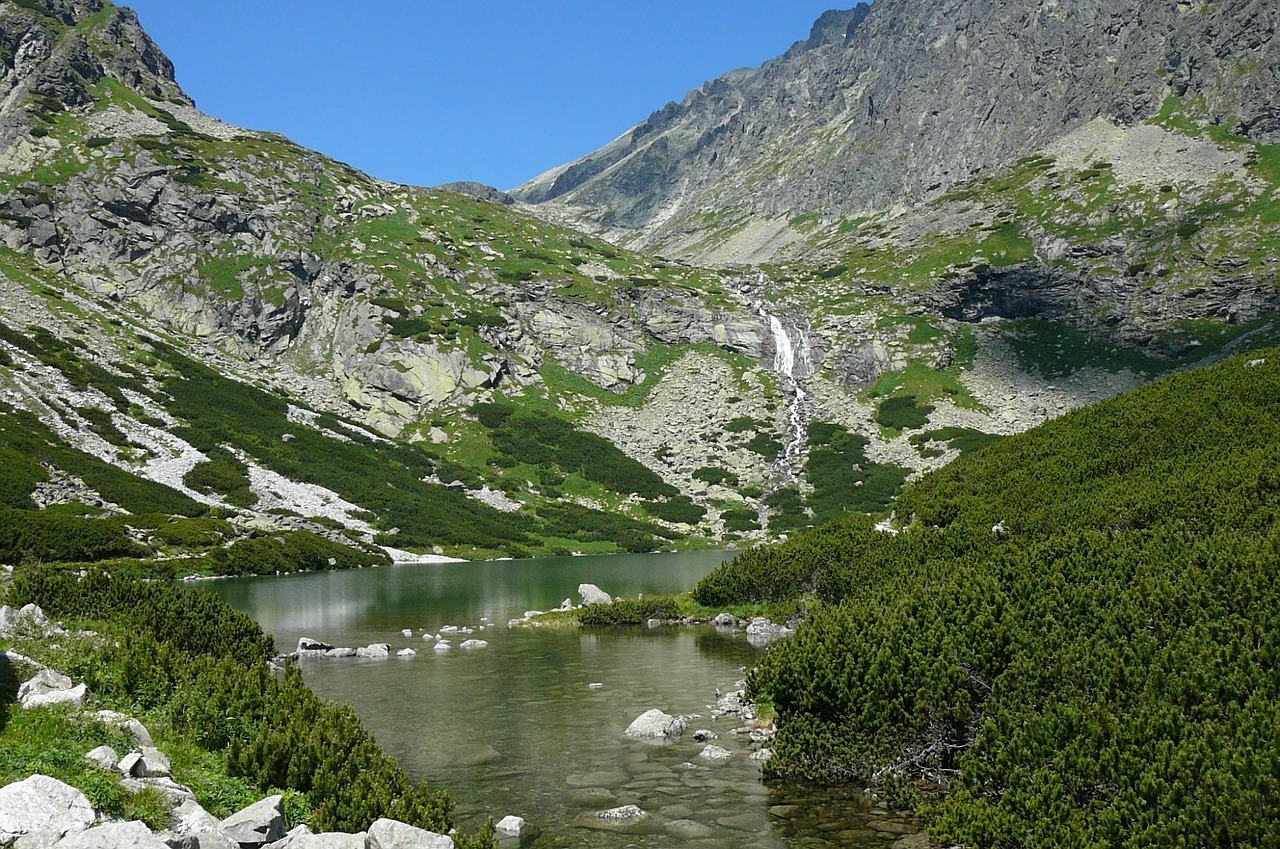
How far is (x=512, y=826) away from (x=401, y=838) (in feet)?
11.7

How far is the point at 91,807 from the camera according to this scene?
7.96 meters

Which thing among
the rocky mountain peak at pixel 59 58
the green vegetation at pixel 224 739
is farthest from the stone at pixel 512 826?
the rocky mountain peak at pixel 59 58

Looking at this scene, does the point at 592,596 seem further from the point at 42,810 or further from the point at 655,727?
the point at 42,810

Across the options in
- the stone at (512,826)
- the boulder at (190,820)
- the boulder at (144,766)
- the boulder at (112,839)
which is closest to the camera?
the boulder at (112,839)

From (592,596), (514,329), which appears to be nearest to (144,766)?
(592,596)

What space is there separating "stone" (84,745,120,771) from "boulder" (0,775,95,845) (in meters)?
1.93

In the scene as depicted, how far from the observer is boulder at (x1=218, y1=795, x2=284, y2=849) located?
905 centimetres

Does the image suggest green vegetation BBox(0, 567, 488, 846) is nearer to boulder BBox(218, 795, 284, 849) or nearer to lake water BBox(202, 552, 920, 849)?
boulder BBox(218, 795, 284, 849)

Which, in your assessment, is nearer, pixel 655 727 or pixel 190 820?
pixel 190 820

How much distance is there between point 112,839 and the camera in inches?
278

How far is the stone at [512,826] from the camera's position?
41.3 ft

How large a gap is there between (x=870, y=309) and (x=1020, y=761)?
526ft

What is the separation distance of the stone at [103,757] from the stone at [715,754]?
1046cm

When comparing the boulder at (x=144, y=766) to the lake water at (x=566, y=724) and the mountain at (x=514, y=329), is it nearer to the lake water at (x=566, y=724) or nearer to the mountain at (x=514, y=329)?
the lake water at (x=566, y=724)
